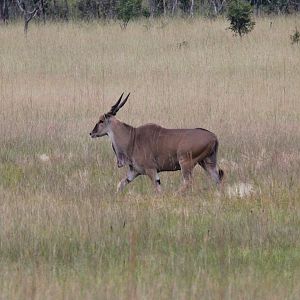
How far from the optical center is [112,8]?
3753 centimetres

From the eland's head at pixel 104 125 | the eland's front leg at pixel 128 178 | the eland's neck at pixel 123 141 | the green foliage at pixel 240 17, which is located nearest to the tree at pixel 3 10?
the green foliage at pixel 240 17

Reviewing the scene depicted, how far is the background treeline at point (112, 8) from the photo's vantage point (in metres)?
34.2

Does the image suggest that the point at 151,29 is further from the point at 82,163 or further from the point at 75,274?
the point at 75,274

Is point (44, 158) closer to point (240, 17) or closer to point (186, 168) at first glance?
point (186, 168)

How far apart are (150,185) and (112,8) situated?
28.1 m

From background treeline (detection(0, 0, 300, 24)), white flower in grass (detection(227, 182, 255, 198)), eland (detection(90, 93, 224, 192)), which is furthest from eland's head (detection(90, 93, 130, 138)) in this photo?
background treeline (detection(0, 0, 300, 24))

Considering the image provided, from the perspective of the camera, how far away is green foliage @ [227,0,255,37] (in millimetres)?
24375

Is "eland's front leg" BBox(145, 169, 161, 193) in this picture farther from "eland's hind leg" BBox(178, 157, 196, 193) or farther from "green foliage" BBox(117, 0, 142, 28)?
"green foliage" BBox(117, 0, 142, 28)

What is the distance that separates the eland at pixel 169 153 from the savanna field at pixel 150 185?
19 centimetres

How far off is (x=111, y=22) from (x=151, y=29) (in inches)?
109

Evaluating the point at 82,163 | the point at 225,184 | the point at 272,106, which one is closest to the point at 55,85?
the point at 272,106

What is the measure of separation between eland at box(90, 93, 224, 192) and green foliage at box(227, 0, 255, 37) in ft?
47.7

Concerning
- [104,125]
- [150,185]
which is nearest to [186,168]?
[150,185]

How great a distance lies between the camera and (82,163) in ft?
36.7
